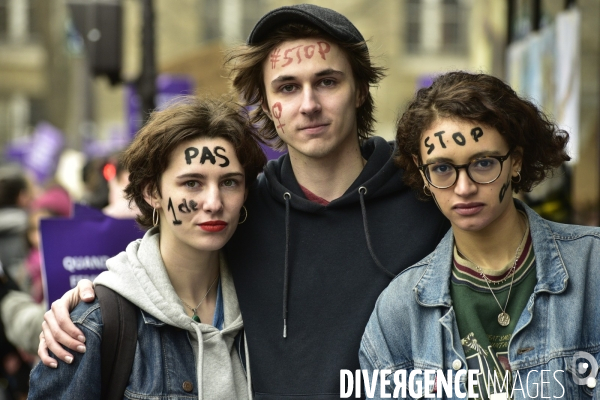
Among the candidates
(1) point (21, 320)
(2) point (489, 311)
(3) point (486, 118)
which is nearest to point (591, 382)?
(2) point (489, 311)

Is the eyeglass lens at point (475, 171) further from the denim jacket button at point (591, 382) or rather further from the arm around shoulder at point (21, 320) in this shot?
the arm around shoulder at point (21, 320)

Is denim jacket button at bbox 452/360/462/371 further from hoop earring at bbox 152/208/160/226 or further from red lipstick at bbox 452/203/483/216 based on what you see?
hoop earring at bbox 152/208/160/226

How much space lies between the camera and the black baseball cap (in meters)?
3.48

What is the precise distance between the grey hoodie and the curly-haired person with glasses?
51 centimetres

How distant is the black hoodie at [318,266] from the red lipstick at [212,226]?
24cm

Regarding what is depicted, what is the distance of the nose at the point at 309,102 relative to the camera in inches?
135

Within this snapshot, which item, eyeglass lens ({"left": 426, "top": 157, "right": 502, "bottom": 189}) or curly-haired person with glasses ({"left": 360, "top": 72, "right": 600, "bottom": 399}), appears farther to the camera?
eyeglass lens ({"left": 426, "top": 157, "right": 502, "bottom": 189})

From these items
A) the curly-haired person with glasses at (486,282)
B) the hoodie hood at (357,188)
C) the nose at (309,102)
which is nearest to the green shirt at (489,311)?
the curly-haired person with glasses at (486,282)

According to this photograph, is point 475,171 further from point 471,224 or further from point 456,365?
point 456,365

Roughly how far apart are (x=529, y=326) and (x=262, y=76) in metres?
1.56

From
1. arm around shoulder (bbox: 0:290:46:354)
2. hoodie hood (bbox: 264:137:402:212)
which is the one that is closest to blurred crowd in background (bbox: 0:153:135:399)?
arm around shoulder (bbox: 0:290:46:354)

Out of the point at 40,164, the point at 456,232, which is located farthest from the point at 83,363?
the point at 40,164

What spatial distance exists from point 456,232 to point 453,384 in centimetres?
53

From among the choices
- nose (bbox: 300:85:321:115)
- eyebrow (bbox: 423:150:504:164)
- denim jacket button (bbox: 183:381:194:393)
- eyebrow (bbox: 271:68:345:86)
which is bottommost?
denim jacket button (bbox: 183:381:194:393)
